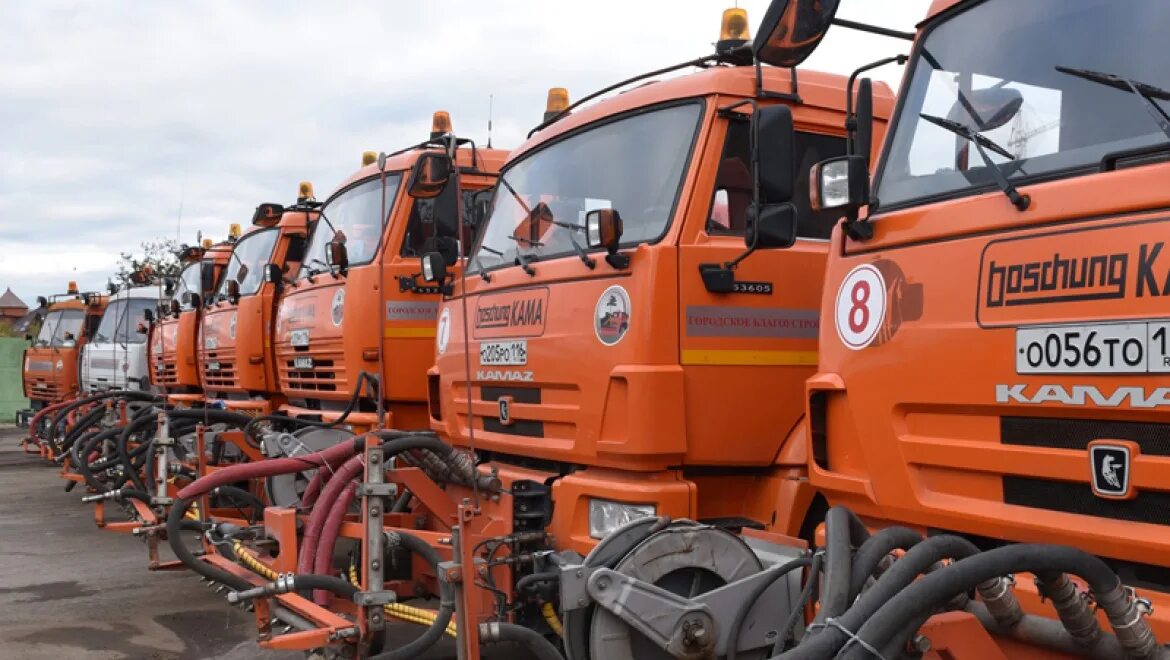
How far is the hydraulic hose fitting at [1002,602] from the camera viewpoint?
7.97ft

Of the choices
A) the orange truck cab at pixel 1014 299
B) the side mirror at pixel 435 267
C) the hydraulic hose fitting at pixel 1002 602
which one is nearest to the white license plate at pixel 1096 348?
the orange truck cab at pixel 1014 299

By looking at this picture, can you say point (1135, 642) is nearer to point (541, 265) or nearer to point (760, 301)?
point (760, 301)

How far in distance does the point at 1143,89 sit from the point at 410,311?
17.2ft

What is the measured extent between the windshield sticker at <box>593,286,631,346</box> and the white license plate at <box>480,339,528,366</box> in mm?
543

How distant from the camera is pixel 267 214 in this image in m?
9.09

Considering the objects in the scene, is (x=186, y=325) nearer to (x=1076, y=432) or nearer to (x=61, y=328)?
(x=61, y=328)

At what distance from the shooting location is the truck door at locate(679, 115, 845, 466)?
4.11m

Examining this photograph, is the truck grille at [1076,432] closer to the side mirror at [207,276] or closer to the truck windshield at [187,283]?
the side mirror at [207,276]

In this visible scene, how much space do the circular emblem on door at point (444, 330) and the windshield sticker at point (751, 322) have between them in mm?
1826

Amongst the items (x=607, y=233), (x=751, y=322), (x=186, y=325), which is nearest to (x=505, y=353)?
(x=607, y=233)

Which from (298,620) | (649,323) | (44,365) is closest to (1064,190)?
(649,323)

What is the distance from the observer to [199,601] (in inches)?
270

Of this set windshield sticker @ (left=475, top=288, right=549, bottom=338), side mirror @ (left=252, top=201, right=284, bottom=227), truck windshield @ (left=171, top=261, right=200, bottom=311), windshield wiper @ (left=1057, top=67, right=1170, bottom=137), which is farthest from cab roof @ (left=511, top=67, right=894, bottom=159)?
truck windshield @ (left=171, top=261, right=200, bottom=311)

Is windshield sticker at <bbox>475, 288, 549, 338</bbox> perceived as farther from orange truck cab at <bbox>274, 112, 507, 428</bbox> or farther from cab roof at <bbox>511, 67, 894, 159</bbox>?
orange truck cab at <bbox>274, 112, 507, 428</bbox>
